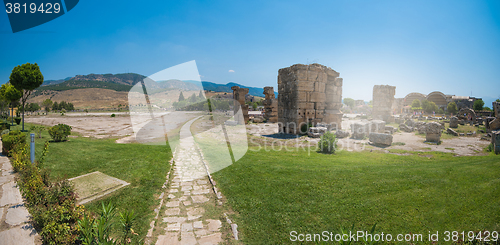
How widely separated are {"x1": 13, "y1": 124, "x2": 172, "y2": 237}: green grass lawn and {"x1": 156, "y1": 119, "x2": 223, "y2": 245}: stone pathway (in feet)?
1.19

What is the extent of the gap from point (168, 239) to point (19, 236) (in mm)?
2356

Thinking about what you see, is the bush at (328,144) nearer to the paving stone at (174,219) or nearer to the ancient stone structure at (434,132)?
the paving stone at (174,219)

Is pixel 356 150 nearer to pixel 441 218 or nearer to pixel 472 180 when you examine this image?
pixel 472 180

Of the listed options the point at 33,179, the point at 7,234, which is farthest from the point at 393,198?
the point at 33,179

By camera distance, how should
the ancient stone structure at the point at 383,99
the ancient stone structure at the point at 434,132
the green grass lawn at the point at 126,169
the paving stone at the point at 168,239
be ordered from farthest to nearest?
the ancient stone structure at the point at 383,99 → the ancient stone structure at the point at 434,132 → the green grass lawn at the point at 126,169 → the paving stone at the point at 168,239

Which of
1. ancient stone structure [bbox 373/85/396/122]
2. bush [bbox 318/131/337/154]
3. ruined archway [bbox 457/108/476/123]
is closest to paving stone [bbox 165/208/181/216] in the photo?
bush [bbox 318/131/337/154]

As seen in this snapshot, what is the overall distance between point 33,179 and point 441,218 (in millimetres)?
8243

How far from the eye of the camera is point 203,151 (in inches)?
391

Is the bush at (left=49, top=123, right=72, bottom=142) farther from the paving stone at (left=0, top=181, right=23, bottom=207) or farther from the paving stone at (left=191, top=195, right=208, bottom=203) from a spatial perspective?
the paving stone at (left=191, top=195, right=208, bottom=203)

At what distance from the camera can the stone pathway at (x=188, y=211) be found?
3758 millimetres

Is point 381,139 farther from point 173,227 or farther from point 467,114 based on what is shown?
point 467,114

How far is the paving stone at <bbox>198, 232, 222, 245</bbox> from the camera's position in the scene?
3645 millimetres

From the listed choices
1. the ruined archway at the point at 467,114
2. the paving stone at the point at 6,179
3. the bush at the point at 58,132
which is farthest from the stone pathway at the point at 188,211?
the ruined archway at the point at 467,114

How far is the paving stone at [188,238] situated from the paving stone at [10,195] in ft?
12.8
